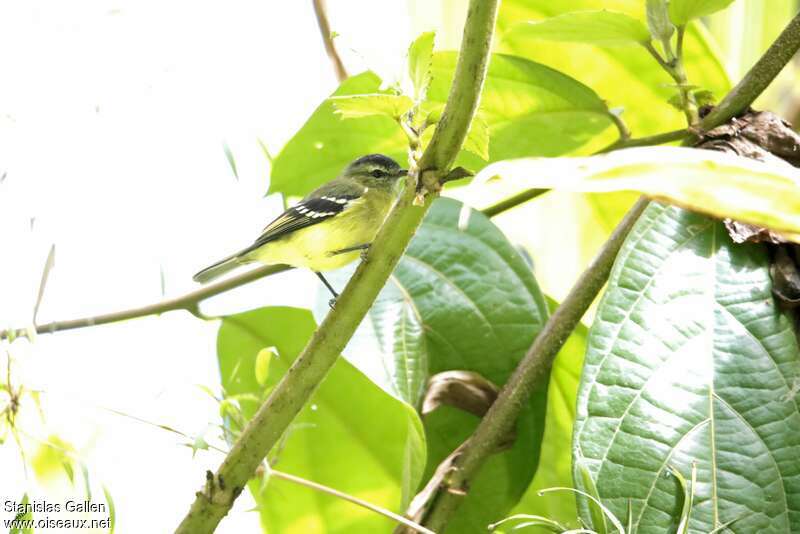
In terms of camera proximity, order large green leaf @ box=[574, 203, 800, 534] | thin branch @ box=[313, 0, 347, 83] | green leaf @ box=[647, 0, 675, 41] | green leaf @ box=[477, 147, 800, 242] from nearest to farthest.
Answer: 1. green leaf @ box=[477, 147, 800, 242]
2. large green leaf @ box=[574, 203, 800, 534]
3. green leaf @ box=[647, 0, 675, 41]
4. thin branch @ box=[313, 0, 347, 83]

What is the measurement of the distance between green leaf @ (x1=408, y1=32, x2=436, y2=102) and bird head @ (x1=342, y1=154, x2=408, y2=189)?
47.0 inches

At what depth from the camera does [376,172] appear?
255 centimetres

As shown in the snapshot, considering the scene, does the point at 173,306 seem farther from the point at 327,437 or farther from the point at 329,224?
the point at 329,224

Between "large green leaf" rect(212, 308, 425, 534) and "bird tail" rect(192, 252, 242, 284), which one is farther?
"bird tail" rect(192, 252, 242, 284)

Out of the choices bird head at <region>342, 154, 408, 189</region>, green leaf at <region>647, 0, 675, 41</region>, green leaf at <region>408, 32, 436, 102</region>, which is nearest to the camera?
green leaf at <region>408, 32, 436, 102</region>

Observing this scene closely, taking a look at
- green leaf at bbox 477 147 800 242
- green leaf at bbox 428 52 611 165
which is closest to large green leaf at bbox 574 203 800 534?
green leaf at bbox 428 52 611 165

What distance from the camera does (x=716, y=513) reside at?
117cm

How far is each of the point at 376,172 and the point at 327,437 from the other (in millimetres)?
894

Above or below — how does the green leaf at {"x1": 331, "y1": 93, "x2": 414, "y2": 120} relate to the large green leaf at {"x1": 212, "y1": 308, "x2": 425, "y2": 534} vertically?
above

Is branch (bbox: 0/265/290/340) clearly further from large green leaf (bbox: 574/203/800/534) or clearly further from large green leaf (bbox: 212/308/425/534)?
large green leaf (bbox: 574/203/800/534)

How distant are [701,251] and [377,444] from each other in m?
0.84

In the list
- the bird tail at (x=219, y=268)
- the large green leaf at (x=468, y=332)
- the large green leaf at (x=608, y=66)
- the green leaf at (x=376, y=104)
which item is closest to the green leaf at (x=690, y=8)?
the large green leaf at (x=608, y=66)

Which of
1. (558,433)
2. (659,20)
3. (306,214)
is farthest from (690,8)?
(306,214)

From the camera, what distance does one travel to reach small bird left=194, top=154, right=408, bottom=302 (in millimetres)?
2391
